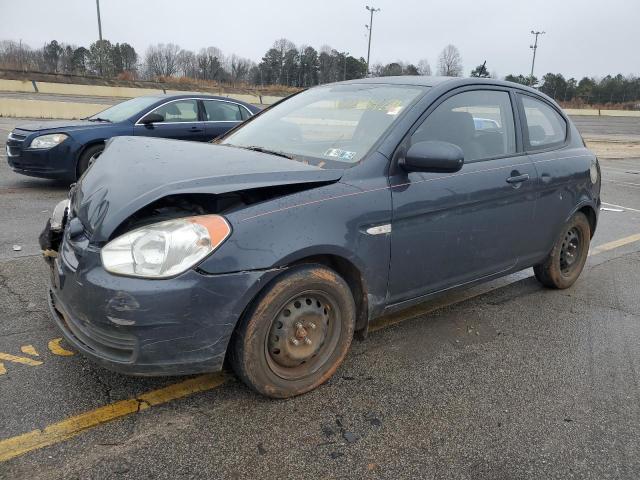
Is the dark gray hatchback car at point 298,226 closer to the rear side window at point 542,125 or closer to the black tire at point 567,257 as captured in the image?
the rear side window at point 542,125

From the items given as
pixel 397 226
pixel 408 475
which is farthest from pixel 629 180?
pixel 408 475

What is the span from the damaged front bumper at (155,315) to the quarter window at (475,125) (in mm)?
1503

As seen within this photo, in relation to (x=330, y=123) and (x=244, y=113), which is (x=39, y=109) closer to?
(x=244, y=113)

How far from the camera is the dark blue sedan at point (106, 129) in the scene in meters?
7.72

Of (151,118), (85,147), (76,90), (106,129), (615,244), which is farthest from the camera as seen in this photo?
(76,90)

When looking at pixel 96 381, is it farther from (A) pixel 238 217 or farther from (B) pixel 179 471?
(A) pixel 238 217

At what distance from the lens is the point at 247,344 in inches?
99.8

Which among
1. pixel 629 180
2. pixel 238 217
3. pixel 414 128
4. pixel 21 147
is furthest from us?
pixel 629 180

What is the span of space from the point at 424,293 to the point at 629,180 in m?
11.4

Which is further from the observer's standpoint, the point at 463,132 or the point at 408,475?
the point at 463,132

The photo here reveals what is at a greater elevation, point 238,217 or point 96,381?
point 238,217

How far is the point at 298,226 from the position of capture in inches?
102

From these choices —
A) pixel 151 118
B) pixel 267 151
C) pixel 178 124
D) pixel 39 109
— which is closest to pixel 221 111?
pixel 178 124

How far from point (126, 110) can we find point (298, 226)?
23.1 feet
